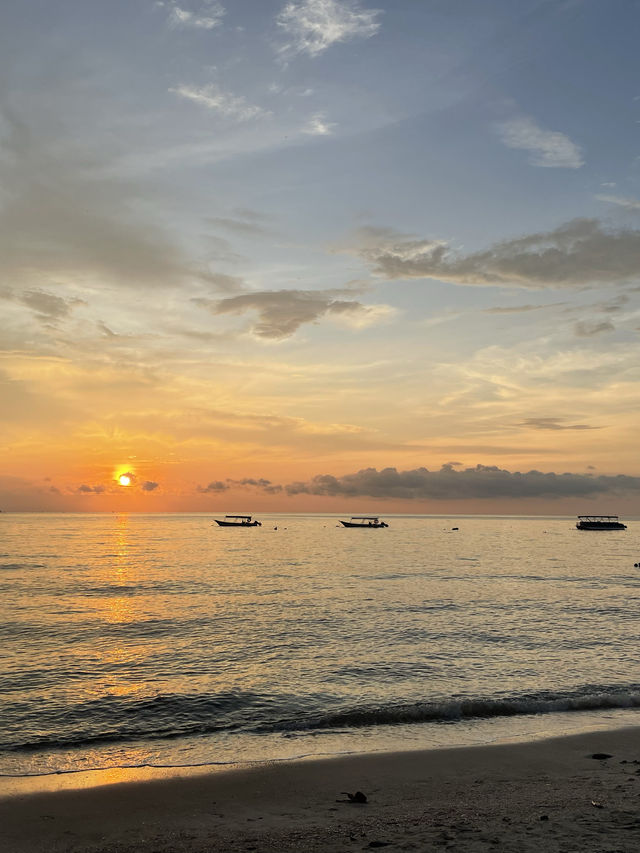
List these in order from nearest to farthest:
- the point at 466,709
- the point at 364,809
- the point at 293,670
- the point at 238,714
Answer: the point at 364,809 < the point at 238,714 < the point at 466,709 < the point at 293,670

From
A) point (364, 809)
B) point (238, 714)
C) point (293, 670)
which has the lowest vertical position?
point (293, 670)

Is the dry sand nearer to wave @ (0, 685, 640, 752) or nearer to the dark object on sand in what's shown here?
the dark object on sand

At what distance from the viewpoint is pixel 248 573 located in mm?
78000

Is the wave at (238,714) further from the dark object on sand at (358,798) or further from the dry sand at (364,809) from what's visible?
the dark object on sand at (358,798)

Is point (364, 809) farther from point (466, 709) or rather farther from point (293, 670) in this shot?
point (293, 670)

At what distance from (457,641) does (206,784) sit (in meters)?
23.3

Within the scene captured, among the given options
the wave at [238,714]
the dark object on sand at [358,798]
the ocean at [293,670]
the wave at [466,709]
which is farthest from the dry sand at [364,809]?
the wave at [238,714]

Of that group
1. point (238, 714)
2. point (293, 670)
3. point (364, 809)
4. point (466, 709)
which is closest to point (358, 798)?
point (364, 809)

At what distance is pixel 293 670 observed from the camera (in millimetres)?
28109

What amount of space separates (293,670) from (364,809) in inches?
612

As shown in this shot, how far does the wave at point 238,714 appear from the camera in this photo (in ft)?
64.0

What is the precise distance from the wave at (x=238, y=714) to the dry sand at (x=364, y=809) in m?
4.37

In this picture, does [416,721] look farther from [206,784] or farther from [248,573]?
[248,573]

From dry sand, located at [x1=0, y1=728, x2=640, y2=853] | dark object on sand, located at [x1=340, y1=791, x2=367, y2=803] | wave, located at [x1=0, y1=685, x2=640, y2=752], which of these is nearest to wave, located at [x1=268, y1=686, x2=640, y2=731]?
wave, located at [x1=0, y1=685, x2=640, y2=752]
